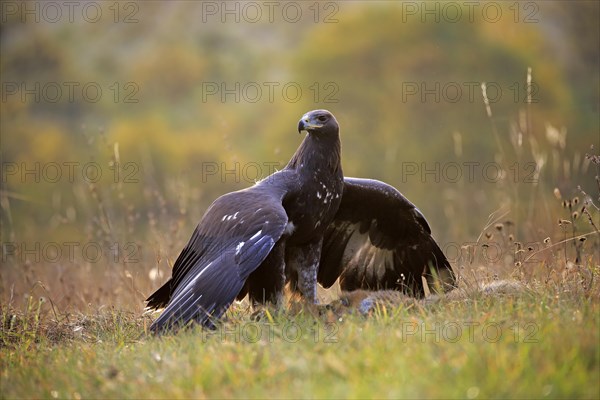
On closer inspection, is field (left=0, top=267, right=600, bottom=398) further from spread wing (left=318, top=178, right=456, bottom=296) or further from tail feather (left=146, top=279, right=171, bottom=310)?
spread wing (left=318, top=178, right=456, bottom=296)

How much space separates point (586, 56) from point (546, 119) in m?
2.98

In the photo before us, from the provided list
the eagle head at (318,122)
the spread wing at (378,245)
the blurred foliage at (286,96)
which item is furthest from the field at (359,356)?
the blurred foliage at (286,96)

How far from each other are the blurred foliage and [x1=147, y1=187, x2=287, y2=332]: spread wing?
1048 centimetres

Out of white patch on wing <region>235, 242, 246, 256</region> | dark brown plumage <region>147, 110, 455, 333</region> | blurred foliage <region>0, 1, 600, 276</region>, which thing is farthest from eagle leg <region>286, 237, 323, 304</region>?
blurred foliage <region>0, 1, 600, 276</region>

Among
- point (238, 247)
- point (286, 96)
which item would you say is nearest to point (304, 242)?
point (238, 247)

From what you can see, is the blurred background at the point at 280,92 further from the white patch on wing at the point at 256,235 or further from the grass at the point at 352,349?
the white patch on wing at the point at 256,235

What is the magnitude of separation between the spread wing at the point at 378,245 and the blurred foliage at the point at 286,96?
883 centimetres

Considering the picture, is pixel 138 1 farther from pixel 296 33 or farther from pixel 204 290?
pixel 204 290

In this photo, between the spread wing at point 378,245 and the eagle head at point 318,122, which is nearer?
the eagle head at point 318,122

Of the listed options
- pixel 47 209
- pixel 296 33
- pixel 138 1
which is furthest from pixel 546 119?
pixel 138 1

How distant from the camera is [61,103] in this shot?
26.6 metres

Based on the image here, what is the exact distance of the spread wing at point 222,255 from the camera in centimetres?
603

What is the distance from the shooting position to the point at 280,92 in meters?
24.9

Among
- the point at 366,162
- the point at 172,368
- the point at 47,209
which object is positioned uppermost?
the point at 172,368
